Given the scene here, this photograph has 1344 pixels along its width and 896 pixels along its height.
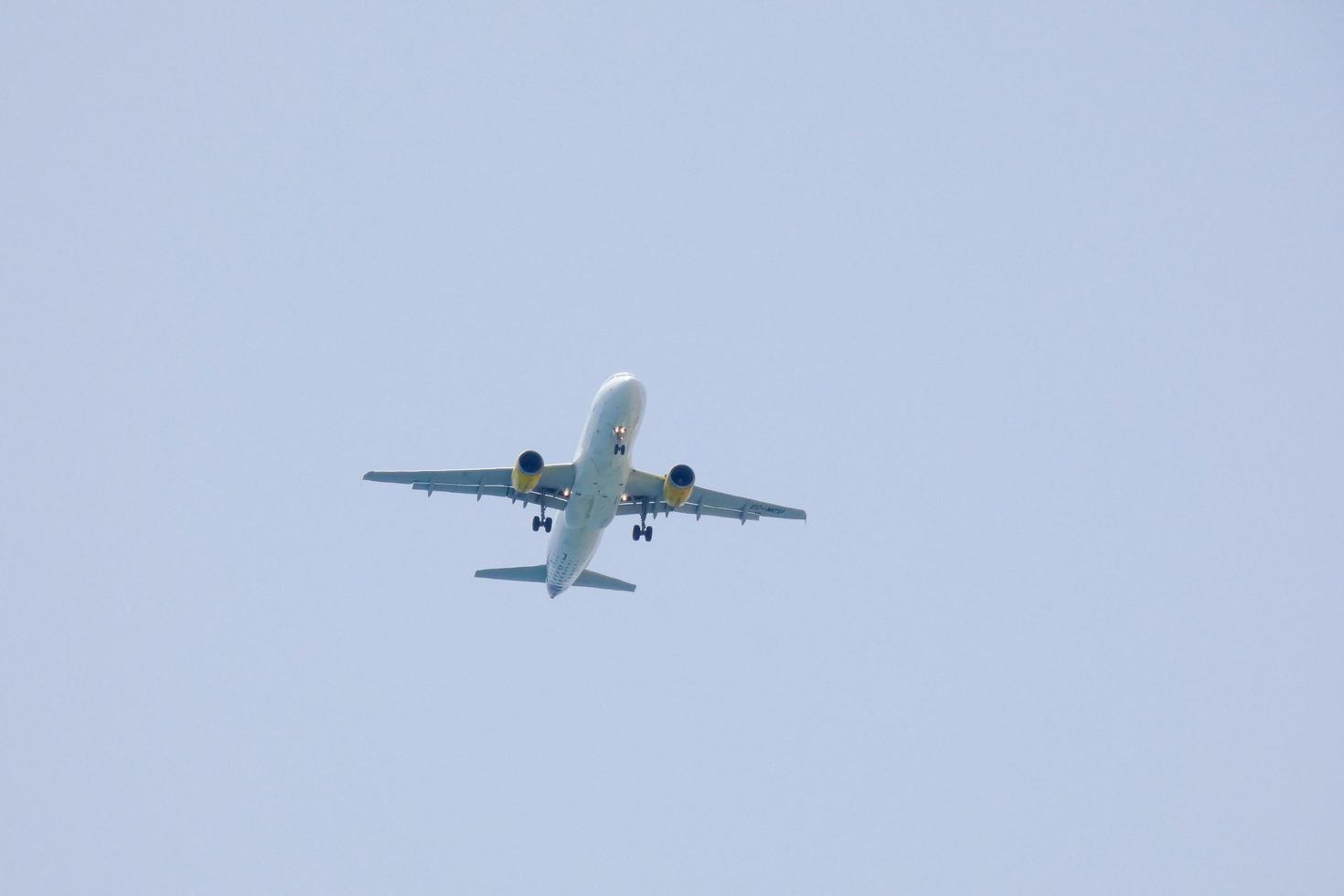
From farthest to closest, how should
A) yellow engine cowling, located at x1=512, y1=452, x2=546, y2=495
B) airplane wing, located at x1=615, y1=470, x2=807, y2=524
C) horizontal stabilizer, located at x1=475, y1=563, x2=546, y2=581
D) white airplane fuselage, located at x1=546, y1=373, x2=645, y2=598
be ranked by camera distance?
horizontal stabilizer, located at x1=475, y1=563, x2=546, y2=581 → airplane wing, located at x1=615, y1=470, x2=807, y2=524 → yellow engine cowling, located at x1=512, y1=452, x2=546, y2=495 → white airplane fuselage, located at x1=546, y1=373, x2=645, y2=598

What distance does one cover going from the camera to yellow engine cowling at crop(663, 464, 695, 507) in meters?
46.7

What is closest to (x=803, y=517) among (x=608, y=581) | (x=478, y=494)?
(x=608, y=581)

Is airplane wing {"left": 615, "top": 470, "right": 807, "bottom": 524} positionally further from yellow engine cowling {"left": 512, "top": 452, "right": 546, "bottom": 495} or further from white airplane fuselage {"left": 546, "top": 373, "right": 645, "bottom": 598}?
yellow engine cowling {"left": 512, "top": 452, "right": 546, "bottom": 495}

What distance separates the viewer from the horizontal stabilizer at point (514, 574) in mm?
52031

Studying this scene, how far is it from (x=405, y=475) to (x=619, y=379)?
8505mm

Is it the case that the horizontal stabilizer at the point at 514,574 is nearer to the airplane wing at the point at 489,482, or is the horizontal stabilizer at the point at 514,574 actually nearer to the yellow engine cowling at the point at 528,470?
the airplane wing at the point at 489,482

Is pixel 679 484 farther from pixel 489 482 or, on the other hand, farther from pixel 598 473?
pixel 489 482

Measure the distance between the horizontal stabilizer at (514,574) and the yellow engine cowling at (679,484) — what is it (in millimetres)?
7030


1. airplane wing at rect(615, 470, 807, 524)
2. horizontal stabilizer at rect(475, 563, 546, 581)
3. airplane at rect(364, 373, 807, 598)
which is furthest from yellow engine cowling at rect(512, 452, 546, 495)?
horizontal stabilizer at rect(475, 563, 546, 581)

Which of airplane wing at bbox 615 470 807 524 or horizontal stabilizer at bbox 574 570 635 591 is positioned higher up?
airplane wing at bbox 615 470 807 524

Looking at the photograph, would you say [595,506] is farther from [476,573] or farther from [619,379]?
[476,573]

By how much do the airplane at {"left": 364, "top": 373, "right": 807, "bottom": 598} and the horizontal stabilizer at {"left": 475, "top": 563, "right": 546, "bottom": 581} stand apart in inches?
1.2

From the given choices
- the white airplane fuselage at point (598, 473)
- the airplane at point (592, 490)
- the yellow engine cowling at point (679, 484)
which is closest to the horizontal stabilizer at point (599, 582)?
the airplane at point (592, 490)

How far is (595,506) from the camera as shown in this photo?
46.1 meters
